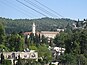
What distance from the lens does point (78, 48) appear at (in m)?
32.7

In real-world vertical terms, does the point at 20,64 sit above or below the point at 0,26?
below

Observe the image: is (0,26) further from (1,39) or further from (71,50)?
(71,50)

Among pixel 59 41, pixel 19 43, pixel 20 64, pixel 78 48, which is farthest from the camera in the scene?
pixel 59 41

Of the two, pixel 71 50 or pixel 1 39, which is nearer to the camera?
pixel 71 50

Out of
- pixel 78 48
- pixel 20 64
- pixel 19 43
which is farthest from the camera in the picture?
pixel 19 43

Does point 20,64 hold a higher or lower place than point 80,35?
lower

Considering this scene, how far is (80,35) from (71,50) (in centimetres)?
219

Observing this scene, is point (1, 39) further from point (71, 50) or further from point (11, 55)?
point (71, 50)

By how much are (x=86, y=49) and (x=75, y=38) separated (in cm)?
225

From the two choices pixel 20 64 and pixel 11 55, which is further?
pixel 11 55

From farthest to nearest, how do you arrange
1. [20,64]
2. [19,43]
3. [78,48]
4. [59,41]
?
1. [59,41]
2. [19,43]
3. [78,48]
4. [20,64]

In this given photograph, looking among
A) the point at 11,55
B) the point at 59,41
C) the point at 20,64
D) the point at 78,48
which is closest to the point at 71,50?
the point at 78,48

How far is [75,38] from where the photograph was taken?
3459 centimetres

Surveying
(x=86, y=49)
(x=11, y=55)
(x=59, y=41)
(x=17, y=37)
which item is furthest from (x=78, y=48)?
(x=59, y=41)
